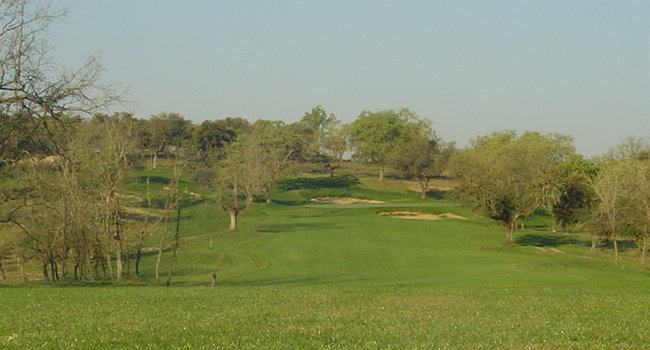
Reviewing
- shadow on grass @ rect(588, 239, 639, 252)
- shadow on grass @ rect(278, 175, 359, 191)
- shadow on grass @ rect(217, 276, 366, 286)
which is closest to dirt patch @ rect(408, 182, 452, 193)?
shadow on grass @ rect(278, 175, 359, 191)

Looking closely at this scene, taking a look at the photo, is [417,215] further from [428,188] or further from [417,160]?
[428,188]

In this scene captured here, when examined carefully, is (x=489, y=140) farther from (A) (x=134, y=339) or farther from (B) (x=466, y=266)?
(A) (x=134, y=339)

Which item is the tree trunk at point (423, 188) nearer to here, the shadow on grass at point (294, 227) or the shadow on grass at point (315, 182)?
the shadow on grass at point (315, 182)

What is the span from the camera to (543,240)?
61.7m

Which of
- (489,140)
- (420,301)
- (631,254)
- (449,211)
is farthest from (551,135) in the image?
(420,301)

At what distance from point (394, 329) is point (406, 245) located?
145 ft

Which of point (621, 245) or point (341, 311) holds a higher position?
point (341, 311)

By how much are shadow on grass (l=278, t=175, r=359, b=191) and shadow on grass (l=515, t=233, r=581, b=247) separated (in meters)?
53.2

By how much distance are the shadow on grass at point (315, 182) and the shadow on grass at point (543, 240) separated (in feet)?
175

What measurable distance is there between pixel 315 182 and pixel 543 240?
60.9 meters

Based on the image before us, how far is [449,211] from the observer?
83.4 m

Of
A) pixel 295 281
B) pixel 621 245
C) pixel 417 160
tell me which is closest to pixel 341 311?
pixel 295 281

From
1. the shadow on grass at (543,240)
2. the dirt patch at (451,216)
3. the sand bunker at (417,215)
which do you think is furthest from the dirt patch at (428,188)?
the shadow on grass at (543,240)

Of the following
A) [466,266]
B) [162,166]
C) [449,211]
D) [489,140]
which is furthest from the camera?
[489,140]
